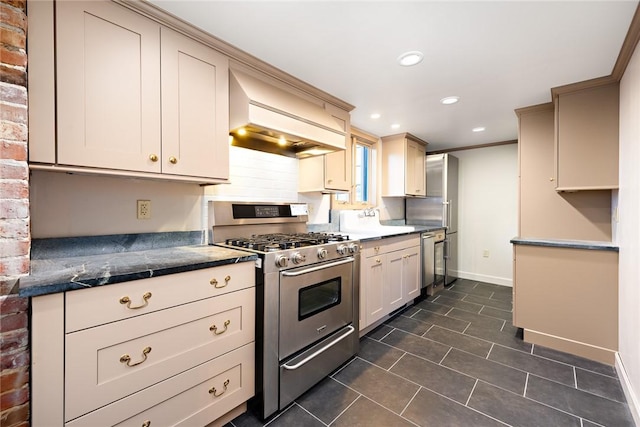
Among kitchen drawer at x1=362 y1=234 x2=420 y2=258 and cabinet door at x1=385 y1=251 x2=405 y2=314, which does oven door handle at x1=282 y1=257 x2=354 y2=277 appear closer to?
kitchen drawer at x1=362 y1=234 x2=420 y2=258

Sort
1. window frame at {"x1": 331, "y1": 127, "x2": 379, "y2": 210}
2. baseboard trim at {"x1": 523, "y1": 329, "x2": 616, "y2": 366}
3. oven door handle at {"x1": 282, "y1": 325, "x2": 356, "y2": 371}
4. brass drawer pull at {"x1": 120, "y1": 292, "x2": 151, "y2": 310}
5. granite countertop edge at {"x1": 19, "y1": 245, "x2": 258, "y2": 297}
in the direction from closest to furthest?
1. granite countertop edge at {"x1": 19, "y1": 245, "x2": 258, "y2": 297}
2. brass drawer pull at {"x1": 120, "y1": 292, "x2": 151, "y2": 310}
3. oven door handle at {"x1": 282, "y1": 325, "x2": 356, "y2": 371}
4. baseboard trim at {"x1": 523, "y1": 329, "x2": 616, "y2": 366}
5. window frame at {"x1": 331, "y1": 127, "x2": 379, "y2": 210}

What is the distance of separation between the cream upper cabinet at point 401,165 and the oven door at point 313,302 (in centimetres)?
204

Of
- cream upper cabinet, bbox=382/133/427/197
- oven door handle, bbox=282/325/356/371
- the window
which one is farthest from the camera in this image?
cream upper cabinet, bbox=382/133/427/197

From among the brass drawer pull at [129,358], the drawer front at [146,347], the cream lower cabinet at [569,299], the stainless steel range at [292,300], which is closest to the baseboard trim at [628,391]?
the cream lower cabinet at [569,299]

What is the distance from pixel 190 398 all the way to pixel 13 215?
1107 millimetres

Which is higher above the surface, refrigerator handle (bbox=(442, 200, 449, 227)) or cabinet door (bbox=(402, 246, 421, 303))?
refrigerator handle (bbox=(442, 200, 449, 227))

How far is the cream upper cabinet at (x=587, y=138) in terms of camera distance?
2152mm

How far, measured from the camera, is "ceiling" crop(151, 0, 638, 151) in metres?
1.40

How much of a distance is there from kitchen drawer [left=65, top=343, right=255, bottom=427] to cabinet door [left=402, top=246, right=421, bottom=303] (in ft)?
6.75

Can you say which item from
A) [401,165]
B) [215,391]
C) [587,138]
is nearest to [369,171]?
[401,165]

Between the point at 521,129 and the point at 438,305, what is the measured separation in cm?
218

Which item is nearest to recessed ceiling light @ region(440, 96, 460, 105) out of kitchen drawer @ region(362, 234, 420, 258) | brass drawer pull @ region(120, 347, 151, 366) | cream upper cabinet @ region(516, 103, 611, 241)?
cream upper cabinet @ region(516, 103, 611, 241)

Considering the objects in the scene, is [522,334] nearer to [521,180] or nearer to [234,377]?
[521,180]

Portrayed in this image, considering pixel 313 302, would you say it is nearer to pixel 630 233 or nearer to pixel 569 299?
pixel 630 233
